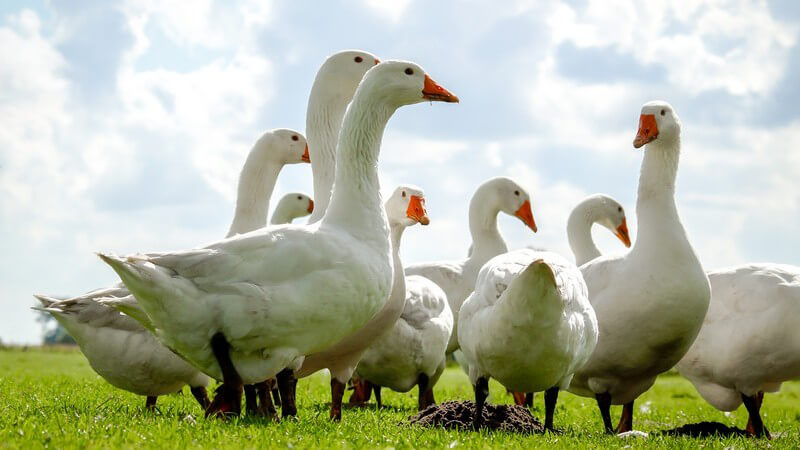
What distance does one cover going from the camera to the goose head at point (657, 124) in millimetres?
→ 9188

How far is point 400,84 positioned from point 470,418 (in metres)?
3.15

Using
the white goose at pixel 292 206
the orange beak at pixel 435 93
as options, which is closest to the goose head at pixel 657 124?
the orange beak at pixel 435 93

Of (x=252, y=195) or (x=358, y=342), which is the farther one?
(x=252, y=195)

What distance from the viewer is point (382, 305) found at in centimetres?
666

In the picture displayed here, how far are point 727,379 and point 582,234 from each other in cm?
384

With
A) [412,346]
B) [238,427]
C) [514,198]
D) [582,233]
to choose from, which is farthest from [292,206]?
[238,427]

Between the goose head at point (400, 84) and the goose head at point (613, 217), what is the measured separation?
622cm

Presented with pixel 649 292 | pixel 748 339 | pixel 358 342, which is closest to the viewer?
pixel 358 342

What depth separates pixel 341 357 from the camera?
8414mm

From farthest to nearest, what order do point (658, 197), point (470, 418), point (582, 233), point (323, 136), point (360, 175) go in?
point (582, 233)
point (658, 197)
point (323, 136)
point (470, 418)
point (360, 175)

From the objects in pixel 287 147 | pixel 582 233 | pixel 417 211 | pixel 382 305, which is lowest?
pixel 382 305

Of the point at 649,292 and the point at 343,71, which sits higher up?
the point at 343,71

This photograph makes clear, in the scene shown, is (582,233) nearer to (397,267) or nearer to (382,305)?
(397,267)

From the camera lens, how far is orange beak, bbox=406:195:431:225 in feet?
29.9
